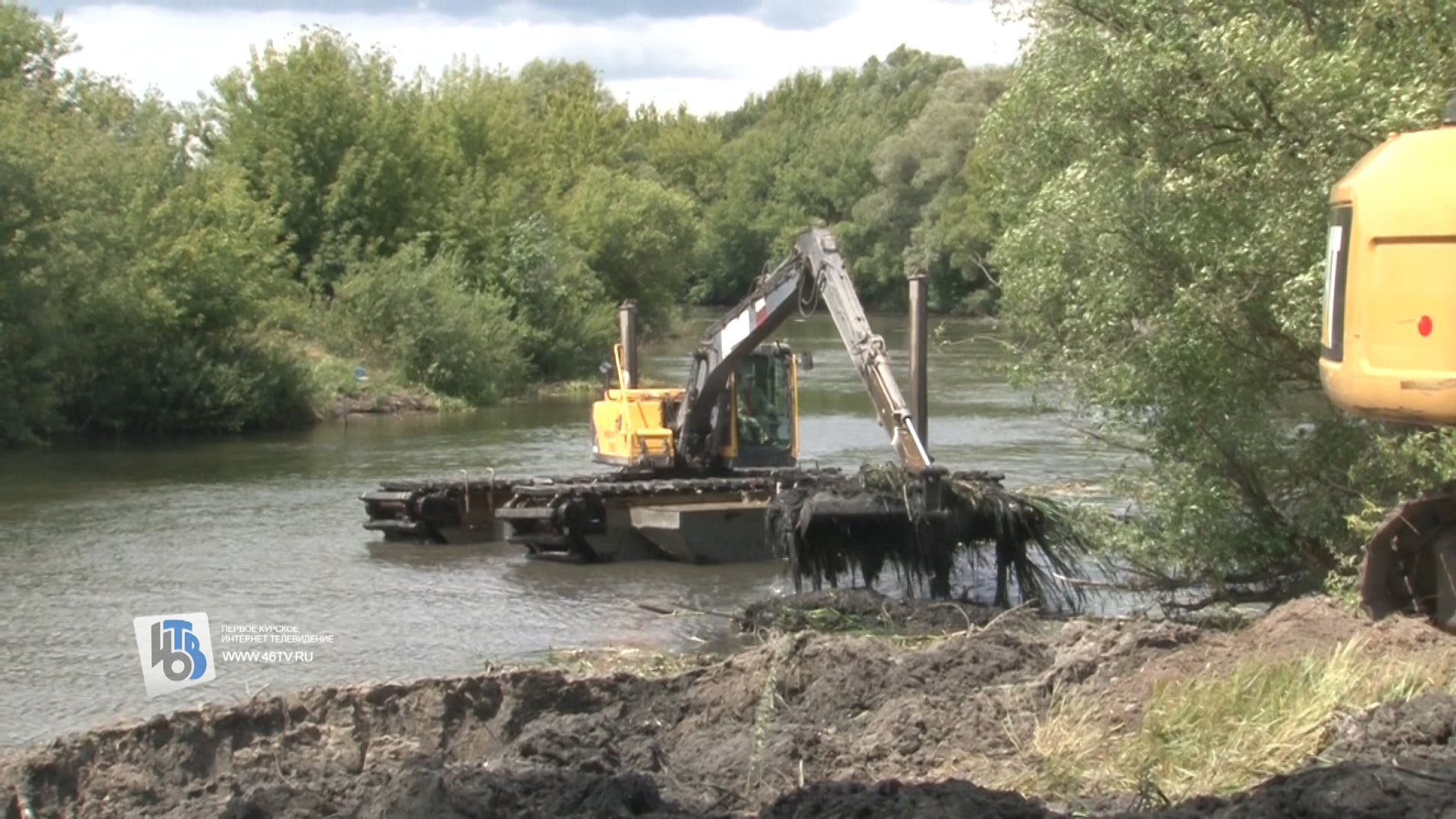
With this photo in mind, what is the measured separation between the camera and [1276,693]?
8594 mm

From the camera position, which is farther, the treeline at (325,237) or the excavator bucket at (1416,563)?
the treeline at (325,237)

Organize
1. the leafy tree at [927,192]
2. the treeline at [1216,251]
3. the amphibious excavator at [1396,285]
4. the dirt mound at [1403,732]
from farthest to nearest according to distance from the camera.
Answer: the leafy tree at [927,192]
the treeline at [1216,251]
the dirt mound at [1403,732]
the amphibious excavator at [1396,285]

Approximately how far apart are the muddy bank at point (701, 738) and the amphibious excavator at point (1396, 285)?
2059 millimetres

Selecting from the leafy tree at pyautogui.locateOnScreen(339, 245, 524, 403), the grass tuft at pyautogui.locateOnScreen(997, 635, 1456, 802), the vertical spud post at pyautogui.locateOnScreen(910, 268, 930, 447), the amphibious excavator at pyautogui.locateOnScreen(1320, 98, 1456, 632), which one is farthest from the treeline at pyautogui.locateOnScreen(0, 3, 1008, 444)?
the amphibious excavator at pyautogui.locateOnScreen(1320, 98, 1456, 632)

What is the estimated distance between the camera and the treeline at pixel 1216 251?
38.4 ft

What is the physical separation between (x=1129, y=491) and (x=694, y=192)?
8699 cm

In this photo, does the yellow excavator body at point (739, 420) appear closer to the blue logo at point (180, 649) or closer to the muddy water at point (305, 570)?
the muddy water at point (305, 570)

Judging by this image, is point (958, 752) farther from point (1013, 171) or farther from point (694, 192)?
point (694, 192)

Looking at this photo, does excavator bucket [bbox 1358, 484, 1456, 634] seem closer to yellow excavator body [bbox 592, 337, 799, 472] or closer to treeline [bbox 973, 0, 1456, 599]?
treeline [bbox 973, 0, 1456, 599]

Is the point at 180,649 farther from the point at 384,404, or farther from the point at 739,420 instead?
the point at 384,404

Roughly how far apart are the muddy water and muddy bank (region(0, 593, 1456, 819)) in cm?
365

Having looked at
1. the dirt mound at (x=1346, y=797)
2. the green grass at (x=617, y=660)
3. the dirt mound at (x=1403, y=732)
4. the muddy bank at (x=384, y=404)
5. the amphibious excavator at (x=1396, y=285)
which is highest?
the amphibious excavator at (x=1396, y=285)

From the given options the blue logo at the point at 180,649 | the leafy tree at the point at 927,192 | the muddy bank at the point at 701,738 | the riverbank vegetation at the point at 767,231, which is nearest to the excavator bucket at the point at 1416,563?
the muddy bank at the point at 701,738

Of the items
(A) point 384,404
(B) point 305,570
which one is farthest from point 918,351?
(A) point 384,404
